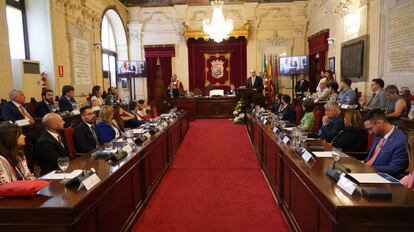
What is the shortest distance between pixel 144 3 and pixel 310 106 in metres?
10.1

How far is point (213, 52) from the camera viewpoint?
13648 millimetres

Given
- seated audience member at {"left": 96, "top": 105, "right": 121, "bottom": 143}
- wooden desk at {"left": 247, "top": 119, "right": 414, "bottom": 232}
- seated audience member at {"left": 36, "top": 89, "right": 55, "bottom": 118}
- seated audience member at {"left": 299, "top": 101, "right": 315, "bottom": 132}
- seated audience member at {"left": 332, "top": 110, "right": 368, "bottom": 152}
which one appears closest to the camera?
wooden desk at {"left": 247, "top": 119, "right": 414, "bottom": 232}

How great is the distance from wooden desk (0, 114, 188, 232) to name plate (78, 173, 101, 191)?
0.13ft

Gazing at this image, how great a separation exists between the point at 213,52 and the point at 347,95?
24.5ft

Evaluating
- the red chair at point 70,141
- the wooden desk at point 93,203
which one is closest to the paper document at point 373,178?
the wooden desk at point 93,203

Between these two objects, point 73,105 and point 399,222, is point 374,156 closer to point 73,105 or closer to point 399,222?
point 399,222

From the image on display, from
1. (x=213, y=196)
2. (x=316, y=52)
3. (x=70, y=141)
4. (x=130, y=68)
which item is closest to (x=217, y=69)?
(x=130, y=68)

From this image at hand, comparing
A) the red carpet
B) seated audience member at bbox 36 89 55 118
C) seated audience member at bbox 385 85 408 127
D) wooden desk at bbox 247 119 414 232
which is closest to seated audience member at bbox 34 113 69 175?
the red carpet

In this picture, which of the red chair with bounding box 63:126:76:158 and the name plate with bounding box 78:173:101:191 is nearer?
the name plate with bounding box 78:173:101:191

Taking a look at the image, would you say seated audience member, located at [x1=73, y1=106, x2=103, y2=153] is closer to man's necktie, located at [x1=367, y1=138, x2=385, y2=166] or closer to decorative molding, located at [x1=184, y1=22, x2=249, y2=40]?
man's necktie, located at [x1=367, y1=138, x2=385, y2=166]

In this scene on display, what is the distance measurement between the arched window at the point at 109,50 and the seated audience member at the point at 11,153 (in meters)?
9.72

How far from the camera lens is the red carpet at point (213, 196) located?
134 inches

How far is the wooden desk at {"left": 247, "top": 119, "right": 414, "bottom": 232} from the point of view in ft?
6.07

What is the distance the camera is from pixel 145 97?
45.8 ft
